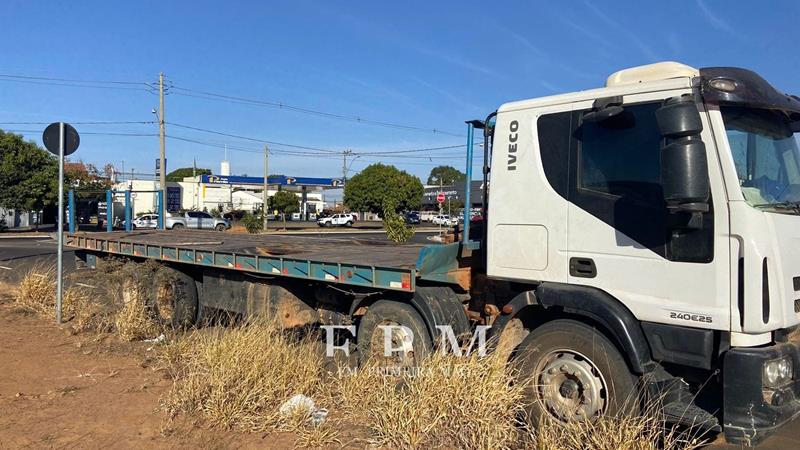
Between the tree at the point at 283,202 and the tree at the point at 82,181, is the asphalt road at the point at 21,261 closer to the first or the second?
the tree at the point at 82,181

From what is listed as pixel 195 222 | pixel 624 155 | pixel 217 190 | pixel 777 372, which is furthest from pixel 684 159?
pixel 217 190

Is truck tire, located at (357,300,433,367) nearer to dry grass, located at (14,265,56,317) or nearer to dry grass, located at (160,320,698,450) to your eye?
dry grass, located at (160,320,698,450)

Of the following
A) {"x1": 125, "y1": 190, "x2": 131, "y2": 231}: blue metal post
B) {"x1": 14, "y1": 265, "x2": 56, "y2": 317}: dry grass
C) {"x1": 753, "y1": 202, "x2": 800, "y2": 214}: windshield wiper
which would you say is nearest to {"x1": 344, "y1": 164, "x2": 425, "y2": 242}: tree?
{"x1": 125, "y1": 190, "x2": 131, "y2": 231}: blue metal post

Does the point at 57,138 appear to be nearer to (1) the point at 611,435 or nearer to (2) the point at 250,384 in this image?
(2) the point at 250,384

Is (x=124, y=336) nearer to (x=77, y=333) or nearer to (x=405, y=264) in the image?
(x=77, y=333)

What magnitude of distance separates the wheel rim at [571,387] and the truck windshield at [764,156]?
1520 mm

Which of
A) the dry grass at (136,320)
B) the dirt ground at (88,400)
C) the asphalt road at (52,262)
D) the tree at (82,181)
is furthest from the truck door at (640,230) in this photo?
the tree at (82,181)

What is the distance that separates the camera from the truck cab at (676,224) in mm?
3639

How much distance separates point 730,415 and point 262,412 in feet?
10.5

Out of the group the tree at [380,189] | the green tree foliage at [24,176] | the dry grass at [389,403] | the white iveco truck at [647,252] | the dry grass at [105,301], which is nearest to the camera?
the white iveco truck at [647,252]

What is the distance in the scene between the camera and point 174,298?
9.04 metres

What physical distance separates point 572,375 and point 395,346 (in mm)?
1843

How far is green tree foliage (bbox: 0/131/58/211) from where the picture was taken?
3875 centimetres

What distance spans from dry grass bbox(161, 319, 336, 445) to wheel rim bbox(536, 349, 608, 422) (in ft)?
5.21
